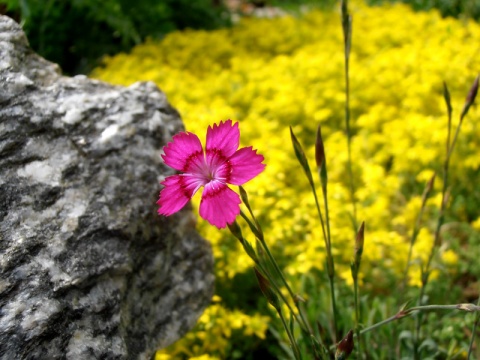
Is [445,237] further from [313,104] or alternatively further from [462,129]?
[313,104]

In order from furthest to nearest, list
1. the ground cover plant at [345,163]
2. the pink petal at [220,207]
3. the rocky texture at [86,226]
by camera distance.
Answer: the ground cover plant at [345,163] → the rocky texture at [86,226] → the pink petal at [220,207]

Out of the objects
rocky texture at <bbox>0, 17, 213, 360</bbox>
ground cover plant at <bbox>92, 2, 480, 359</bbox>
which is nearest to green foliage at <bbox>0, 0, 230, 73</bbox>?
ground cover plant at <bbox>92, 2, 480, 359</bbox>

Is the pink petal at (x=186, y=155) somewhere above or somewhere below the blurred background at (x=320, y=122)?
above

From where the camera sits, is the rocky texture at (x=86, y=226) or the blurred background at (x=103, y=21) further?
the blurred background at (x=103, y=21)

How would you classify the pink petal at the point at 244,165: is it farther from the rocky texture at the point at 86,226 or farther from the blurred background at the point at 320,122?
the blurred background at the point at 320,122

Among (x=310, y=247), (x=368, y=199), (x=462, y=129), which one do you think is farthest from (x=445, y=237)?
(x=310, y=247)

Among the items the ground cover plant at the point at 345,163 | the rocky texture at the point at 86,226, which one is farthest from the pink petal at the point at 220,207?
the ground cover plant at the point at 345,163

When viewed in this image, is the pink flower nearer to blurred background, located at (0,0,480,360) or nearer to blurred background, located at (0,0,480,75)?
blurred background, located at (0,0,480,360)
